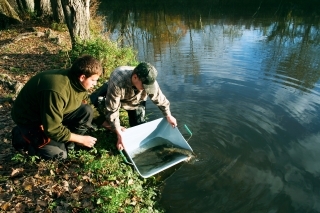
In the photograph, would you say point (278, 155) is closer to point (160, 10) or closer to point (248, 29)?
point (248, 29)

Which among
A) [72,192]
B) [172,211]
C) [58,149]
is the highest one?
[58,149]

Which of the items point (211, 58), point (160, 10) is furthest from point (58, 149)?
point (160, 10)

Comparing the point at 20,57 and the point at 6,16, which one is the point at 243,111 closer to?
the point at 20,57

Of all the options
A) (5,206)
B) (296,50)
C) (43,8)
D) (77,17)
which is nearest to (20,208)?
(5,206)

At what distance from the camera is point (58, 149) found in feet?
12.0

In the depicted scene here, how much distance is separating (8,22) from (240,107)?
958 centimetres

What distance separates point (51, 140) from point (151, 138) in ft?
5.77

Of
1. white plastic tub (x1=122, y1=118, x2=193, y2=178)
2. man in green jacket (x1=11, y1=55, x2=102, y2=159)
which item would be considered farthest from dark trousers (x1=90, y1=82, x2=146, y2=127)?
man in green jacket (x1=11, y1=55, x2=102, y2=159)

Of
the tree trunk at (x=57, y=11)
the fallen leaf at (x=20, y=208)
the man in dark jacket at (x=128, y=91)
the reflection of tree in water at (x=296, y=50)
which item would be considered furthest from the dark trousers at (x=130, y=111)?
the tree trunk at (x=57, y=11)

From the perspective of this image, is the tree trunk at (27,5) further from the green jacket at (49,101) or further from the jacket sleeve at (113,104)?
the green jacket at (49,101)

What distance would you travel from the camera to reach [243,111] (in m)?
6.30

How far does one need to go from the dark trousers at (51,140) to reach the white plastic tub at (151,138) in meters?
0.68

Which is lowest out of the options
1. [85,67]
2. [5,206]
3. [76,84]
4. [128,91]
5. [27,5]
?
[5,206]

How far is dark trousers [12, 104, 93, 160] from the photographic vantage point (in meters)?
3.39
